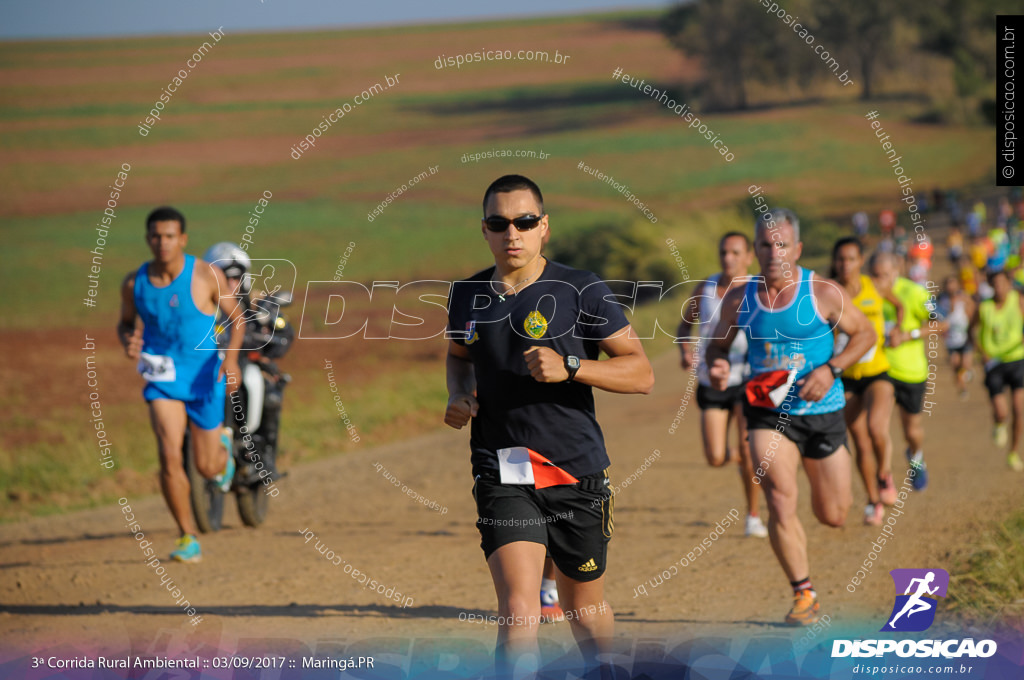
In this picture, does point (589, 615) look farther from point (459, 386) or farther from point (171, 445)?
point (171, 445)

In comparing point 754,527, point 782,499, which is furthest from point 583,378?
point 754,527

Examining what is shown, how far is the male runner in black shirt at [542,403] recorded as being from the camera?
14.7ft

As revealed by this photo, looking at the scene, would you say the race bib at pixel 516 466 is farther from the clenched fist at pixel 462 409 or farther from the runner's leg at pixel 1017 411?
the runner's leg at pixel 1017 411

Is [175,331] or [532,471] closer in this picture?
[532,471]

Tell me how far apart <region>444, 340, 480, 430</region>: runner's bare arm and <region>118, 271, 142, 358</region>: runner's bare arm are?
3199 millimetres

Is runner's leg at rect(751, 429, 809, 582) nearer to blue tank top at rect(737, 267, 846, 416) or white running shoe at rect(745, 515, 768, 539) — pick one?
blue tank top at rect(737, 267, 846, 416)

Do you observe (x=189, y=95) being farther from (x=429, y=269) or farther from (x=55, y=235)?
(x=429, y=269)

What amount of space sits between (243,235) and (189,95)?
112 ft

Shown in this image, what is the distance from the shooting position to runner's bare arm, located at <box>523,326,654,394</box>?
4.32 m

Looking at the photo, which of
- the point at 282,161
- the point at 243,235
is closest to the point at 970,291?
the point at 243,235

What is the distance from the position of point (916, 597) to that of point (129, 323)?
17.0 ft

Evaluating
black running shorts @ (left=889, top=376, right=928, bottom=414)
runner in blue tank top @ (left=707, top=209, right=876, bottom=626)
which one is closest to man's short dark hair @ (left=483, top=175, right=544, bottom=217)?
runner in blue tank top @ (left=707, top=209, right=876, bottom=626)

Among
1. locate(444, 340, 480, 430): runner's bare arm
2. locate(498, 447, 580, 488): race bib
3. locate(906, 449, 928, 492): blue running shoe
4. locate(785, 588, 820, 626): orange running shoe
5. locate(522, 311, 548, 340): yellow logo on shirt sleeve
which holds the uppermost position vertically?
locate(522, 311, 548, 340): yellow logo on shirt sleeve

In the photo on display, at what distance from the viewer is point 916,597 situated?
20.5ft
